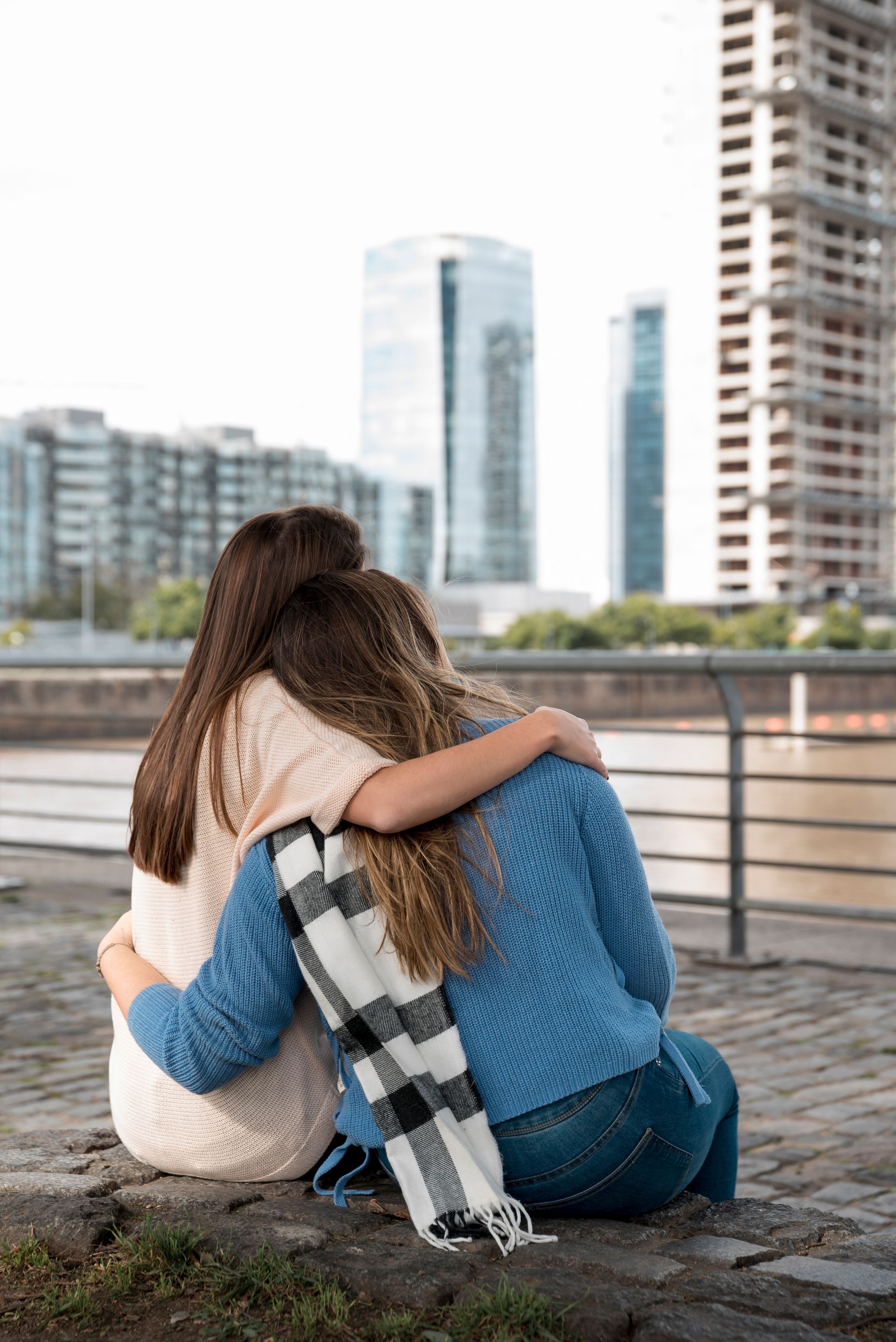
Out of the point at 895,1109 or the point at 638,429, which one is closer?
the point at 895,1109

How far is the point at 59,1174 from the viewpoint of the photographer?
248 cm

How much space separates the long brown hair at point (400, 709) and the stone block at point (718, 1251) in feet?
1.74

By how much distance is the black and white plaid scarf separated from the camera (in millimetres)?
2008

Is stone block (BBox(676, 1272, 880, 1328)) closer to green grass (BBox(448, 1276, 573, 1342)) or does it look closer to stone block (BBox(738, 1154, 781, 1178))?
green grass (BBox(448, 1276, 573, 1342))

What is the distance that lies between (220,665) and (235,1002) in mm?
496

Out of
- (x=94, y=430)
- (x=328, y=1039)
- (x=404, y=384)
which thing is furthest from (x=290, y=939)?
(x=404, y=384)

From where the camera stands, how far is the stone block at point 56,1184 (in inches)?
93.0

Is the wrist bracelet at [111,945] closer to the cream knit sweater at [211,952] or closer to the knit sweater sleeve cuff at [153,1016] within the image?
the cream knit sweater at [211,952]

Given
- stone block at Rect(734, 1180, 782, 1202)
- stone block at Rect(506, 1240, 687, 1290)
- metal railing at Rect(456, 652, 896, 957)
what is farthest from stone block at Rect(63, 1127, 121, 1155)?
metal railing at Rect(456, 652, 896, 957)

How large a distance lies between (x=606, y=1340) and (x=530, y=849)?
0.62 m

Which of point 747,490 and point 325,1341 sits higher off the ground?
point 747,490

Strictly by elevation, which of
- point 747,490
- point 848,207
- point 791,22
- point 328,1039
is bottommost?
point 328,1039

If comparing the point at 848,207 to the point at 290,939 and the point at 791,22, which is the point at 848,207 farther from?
the point at 290,939

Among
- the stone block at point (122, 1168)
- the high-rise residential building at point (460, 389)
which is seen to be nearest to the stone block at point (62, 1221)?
the stone block at point (122, 1168)
